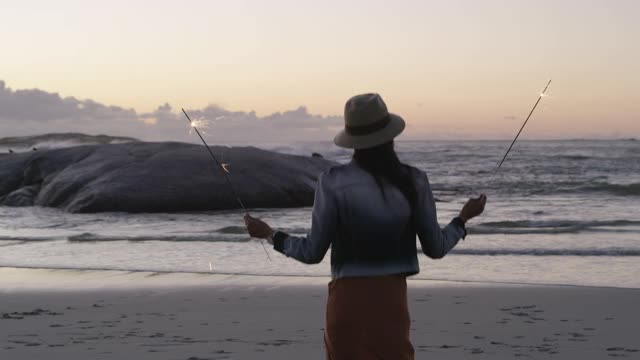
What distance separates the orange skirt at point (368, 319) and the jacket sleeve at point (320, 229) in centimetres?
17

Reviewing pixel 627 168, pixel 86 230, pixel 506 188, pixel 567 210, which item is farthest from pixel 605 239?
pixel 627 168

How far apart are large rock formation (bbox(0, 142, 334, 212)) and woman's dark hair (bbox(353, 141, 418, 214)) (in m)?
14.8

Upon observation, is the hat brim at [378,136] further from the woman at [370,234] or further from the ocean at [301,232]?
the ocean at [301,232]

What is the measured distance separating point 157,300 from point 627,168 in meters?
35.5

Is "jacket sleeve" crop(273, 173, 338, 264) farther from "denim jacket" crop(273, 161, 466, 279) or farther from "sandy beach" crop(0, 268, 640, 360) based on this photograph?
"sandy beach" crop(0, 268, 640, 360)

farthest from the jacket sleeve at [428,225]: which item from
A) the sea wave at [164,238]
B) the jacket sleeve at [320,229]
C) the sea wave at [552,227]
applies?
the sea wave at [552,227]

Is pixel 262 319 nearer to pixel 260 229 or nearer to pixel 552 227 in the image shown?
pixel 260 229

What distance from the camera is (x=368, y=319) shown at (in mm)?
3422

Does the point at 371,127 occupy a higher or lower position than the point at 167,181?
higher

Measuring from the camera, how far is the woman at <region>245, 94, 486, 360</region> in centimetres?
334

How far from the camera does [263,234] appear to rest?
138 inches

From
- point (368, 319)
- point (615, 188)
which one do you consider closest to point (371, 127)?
point (368, 319)

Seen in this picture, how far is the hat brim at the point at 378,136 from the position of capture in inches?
133

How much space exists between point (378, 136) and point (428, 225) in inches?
15.8
